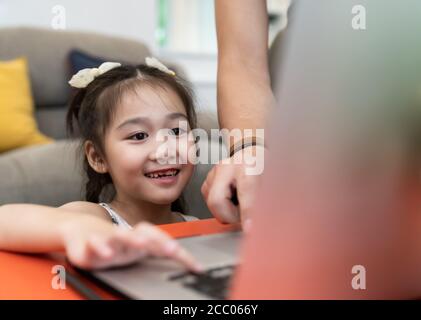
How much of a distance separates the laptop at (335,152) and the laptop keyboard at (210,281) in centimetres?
6

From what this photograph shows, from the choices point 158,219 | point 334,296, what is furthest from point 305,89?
point 158,219

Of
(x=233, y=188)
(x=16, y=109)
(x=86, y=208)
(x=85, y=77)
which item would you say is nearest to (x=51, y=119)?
(x=16, y=109)

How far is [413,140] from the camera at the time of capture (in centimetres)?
29

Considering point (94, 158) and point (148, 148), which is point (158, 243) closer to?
point (148, 148)

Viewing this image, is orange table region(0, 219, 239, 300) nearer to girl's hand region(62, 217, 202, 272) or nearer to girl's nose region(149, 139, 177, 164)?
girl's hand region(62, 217, 202, 272)

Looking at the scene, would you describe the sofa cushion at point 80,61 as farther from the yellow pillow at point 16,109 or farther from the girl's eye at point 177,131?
the girl's eye at point 177,131

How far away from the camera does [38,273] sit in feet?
1.43

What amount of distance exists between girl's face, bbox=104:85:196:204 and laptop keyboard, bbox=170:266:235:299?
23.8 inches

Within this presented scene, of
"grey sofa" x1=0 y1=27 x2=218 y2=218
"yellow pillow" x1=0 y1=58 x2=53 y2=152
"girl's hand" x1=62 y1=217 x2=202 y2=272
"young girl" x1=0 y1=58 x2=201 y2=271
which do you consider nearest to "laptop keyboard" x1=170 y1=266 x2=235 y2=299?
"girl's hand" x1=62 y1=217 x2=202 y2=272

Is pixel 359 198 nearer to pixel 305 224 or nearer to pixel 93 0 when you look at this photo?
pixel 305 224

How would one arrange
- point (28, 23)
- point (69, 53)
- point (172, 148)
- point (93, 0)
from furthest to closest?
point (93, 0) < point (28, 23) < point (69, 53) < point (172, 148)

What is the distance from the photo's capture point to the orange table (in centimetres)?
37

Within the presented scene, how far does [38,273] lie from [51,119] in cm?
190

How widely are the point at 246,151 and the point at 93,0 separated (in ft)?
7.62
